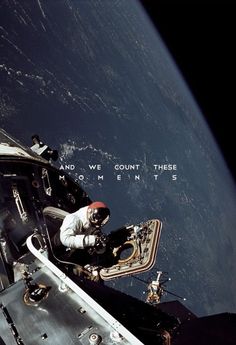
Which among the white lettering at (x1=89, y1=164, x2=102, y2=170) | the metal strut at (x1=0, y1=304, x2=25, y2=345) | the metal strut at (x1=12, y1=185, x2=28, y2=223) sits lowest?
the white lettering at (x1=89, y1=164, x2=102, y2=170)

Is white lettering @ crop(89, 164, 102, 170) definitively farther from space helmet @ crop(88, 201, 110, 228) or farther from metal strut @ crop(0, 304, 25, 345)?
metal strut @ crop(0, 304, 25, 345)

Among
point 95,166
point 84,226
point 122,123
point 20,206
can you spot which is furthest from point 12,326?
point 122,123

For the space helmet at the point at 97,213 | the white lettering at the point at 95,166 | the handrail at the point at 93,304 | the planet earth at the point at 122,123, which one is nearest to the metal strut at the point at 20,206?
the space helmet at the point at 97,213

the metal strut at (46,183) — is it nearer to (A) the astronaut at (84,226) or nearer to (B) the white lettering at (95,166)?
(A) the astronaut at (84,226)

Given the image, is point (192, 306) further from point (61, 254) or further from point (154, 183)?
point (61, 254)

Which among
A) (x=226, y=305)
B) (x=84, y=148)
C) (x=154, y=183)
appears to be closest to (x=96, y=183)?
(x=84, y=148)

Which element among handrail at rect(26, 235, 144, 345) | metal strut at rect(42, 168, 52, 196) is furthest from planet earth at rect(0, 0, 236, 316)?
handrail at rect(26, 235, 144, 345)
